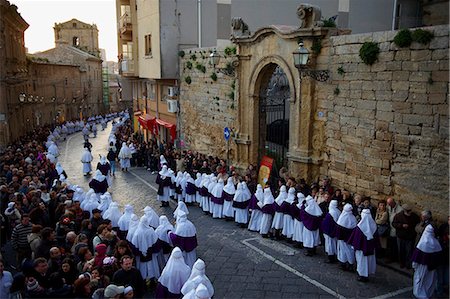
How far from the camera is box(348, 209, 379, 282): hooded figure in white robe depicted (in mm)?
8711

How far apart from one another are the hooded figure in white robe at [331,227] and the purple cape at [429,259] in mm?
1852

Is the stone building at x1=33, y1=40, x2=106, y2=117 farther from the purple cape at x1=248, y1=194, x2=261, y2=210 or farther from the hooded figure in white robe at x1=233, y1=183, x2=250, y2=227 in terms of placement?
the purple cape at x1=248, y1=194, x2=261, y2=210

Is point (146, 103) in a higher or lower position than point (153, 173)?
higher

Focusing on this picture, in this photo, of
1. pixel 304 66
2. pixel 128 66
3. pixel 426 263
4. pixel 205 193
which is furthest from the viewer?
pixel 128 66

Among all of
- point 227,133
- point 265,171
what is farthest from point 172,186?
point 265,171

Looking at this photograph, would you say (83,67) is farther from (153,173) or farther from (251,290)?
(251,290)

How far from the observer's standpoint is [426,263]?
26.2 feet

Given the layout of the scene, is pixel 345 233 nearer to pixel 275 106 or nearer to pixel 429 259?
pixel 429 259

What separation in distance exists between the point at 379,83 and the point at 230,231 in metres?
5.78

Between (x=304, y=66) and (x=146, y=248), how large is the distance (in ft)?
22.4

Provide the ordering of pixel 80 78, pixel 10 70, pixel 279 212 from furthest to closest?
pixel 80 78
pixel 10 70
pixel 279 212

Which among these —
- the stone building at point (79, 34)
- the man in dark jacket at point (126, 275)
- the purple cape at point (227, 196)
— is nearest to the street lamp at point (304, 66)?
the purple cape at point (227, 196)

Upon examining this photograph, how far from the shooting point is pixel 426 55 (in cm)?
929

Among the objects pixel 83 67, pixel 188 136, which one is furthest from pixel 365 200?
pixel 83 67
